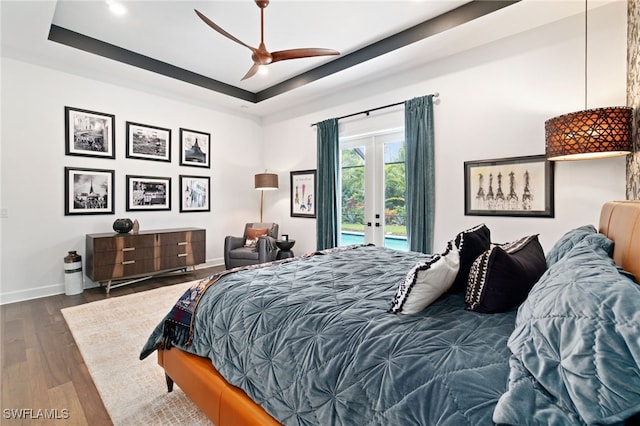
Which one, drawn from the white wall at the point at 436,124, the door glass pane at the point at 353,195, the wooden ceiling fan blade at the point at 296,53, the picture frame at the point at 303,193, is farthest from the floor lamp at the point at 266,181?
the wooden ceiling fan blade at the point at 296,53

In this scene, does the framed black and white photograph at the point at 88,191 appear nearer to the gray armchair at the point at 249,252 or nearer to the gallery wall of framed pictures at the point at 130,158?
the gallery wall of framed pictures at the point at 130,158

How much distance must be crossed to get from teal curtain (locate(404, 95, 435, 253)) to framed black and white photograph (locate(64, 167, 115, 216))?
14.2 ft

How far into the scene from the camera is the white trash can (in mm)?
3996

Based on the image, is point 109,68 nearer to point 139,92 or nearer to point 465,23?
point 139,92

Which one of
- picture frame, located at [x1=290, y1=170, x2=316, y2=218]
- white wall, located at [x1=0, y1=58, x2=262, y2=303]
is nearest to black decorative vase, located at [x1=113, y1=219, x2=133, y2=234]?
white wall, located at [x1=0, y1=58, x2=262, y2=303]

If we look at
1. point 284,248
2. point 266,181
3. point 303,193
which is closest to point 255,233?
point 284,248

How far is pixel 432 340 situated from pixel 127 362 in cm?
240

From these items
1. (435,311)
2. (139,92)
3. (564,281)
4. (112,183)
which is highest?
(139,92)

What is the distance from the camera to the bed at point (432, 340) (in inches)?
27.7

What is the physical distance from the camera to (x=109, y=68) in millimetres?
4266

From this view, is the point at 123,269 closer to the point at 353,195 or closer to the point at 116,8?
the point at 116,8

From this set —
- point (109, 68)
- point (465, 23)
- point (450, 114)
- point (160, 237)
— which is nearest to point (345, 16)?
point (465, 23)

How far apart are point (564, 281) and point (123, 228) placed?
486cm

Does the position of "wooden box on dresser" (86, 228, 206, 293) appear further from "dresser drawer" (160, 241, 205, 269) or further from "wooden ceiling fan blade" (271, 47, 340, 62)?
"wooden ceiling fan blade" (271, 47, 340, 62)
